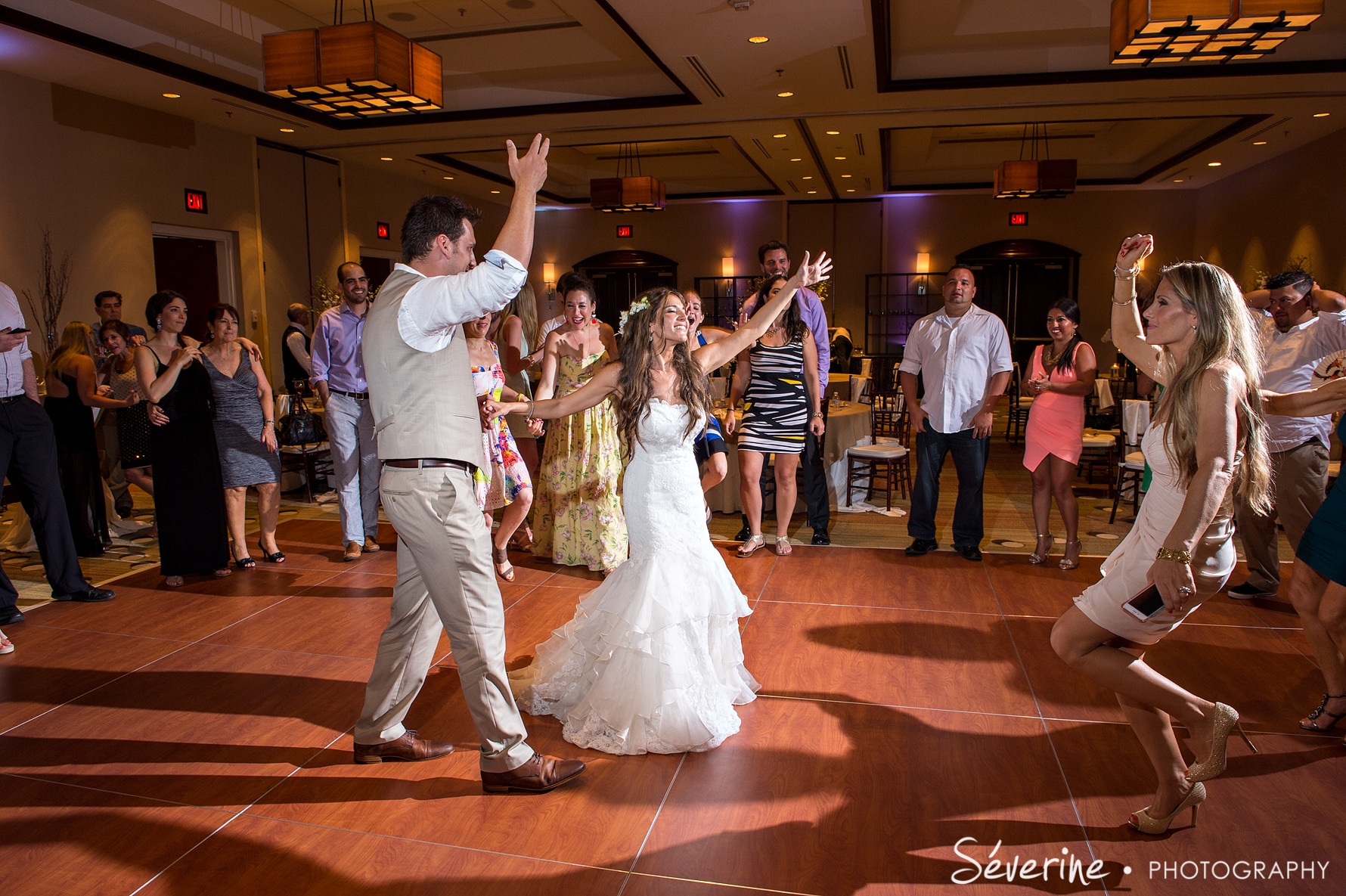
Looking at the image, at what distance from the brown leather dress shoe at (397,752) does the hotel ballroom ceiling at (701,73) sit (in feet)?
18.7

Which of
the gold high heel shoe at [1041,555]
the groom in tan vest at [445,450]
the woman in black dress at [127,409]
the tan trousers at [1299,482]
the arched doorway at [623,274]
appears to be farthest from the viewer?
the arched doorway at [623,274]

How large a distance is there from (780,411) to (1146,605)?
3402mm

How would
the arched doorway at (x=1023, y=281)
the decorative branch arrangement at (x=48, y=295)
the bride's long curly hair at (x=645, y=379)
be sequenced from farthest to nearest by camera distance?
1. the arched doorway at (x=1023, y=281)
2. the decorative branch arrangement at (x=48, y=295)
3. the bride's long curly hair at (x=645, y=379)

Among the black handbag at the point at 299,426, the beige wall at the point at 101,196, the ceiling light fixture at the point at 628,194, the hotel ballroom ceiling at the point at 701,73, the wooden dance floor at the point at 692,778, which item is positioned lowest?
the wooden dance floor at the point at 692,778

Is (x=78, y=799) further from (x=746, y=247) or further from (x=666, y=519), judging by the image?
(x=746, y=247)

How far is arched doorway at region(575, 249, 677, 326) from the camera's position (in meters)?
18.0

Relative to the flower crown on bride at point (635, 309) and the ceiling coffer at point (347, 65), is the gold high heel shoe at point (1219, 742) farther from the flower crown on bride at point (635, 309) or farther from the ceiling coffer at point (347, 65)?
the ceiling coffer at point (347, 65)

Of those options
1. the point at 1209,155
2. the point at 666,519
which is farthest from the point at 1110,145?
the point at 666,519

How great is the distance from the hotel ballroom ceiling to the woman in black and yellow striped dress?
288 centimetres

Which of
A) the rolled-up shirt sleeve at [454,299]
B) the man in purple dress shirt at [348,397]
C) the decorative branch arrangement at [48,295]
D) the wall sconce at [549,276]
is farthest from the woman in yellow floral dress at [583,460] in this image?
the wall sconce at [549,276]

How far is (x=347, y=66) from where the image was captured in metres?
5.71

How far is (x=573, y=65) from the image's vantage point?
8.80 metres

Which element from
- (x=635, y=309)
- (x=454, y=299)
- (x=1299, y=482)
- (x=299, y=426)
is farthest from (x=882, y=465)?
(x=454, y=299)

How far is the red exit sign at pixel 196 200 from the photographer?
9.63 metres
